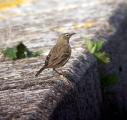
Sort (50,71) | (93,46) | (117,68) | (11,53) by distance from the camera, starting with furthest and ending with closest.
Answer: (117,68)
(93,46)
(11,53)
(50,71)

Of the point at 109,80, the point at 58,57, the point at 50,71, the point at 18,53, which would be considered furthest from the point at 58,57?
the point at 109,80

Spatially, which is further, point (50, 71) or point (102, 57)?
point (102, 57)

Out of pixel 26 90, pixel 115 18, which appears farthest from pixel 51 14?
pixel 26 90

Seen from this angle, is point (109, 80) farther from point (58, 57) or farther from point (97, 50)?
point (58, 57)

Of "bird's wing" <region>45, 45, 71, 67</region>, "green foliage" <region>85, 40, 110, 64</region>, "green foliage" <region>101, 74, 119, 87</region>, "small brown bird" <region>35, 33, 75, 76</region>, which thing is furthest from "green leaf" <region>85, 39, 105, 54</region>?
"bird's wing" <region>45, 45, 71, 67</region>

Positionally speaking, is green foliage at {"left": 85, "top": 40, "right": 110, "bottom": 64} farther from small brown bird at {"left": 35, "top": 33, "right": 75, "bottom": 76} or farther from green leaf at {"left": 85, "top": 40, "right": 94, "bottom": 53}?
small brown bird at {"left": 35, "top": 33, "right": 75, "bottom": 76}

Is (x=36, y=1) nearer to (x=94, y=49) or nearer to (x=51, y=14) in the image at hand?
(x=51, y=14)

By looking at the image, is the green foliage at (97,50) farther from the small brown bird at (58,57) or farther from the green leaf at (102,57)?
the small brown bird at (58,57)
